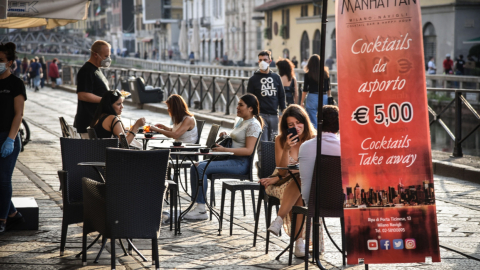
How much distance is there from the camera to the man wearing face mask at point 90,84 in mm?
7207

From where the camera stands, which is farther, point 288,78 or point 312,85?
point 312,85

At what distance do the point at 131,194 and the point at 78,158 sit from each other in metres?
1.01

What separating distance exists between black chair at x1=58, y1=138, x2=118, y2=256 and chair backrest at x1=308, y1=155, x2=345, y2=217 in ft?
5.22

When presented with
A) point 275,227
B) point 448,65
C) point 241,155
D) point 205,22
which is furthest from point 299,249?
point 205,22

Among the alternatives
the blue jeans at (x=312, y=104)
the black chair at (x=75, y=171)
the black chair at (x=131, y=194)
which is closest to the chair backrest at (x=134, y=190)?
the black chair at (x=131, y=194)

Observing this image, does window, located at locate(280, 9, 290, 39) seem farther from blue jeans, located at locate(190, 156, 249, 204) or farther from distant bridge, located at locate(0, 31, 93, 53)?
distant bridge, located at locate(0, 31, 93, 53)

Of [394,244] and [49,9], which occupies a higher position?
[49,9]

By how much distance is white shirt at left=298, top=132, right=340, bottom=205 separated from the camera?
4.85m

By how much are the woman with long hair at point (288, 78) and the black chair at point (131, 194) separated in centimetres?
569

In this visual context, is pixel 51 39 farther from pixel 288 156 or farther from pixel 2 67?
pixel 288 156

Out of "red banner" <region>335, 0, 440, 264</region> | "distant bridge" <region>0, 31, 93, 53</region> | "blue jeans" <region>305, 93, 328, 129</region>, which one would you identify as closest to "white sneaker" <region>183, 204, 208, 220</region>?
"red banner" <region>335, 0, 440, 264</region>

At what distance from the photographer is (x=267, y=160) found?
5863 mm

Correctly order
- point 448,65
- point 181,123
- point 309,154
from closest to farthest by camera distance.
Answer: point 309,154 < point 181,123 < point 448,65

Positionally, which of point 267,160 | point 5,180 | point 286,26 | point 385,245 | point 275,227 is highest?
point 286,26
